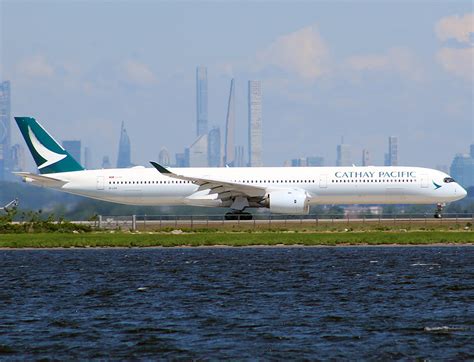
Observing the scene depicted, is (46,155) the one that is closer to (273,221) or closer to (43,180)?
(43,180)

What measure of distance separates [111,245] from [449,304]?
36.3 metres

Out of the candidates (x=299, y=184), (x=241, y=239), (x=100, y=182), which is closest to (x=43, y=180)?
(x=100, y=182)

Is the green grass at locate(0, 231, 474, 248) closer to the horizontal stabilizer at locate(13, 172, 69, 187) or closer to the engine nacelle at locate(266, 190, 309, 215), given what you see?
the engine nacelle at locate(266, 190, 309, 215)

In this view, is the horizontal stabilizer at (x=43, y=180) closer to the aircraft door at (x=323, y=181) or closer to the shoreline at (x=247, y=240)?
the shoreline at (x=247, y=240)

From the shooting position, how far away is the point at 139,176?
286ft

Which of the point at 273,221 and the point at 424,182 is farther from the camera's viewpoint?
the point at 424,182

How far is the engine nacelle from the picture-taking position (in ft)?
268

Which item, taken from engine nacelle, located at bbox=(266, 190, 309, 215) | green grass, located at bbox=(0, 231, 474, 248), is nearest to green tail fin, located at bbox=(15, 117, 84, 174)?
green grass, located at bbox=(0, 231, 474, 248)

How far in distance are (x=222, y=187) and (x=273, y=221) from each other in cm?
501

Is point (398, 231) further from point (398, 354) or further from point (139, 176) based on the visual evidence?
point (398, 354)

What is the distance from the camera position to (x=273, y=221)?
8200cm

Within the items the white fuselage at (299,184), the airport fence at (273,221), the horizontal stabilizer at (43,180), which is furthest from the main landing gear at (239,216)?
the horizontal stabilizer at (43,180)

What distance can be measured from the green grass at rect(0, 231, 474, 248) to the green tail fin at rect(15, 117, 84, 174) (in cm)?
1808

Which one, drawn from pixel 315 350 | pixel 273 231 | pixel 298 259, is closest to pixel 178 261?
pixel 298 259
